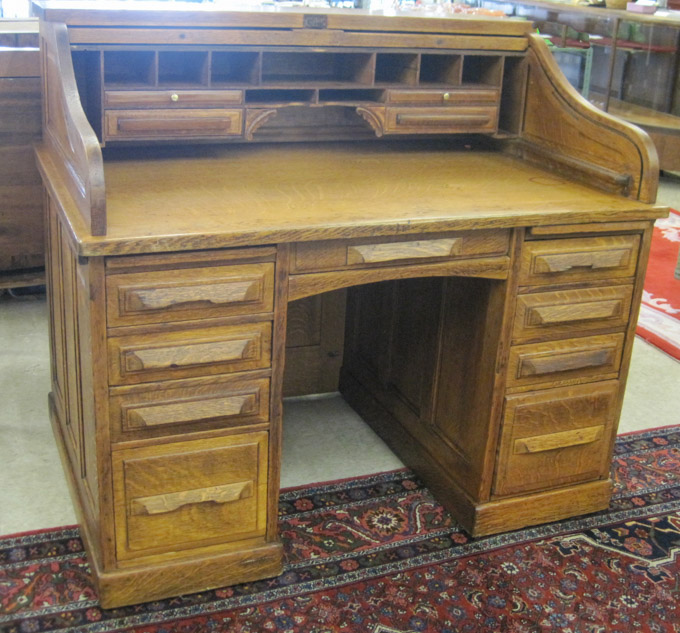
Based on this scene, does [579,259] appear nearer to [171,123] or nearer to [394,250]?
[394,250]

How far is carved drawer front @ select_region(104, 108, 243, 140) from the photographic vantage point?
2104 millimetres

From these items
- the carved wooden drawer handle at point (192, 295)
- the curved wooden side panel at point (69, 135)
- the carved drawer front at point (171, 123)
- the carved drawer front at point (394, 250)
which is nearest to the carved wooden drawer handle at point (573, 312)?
the carved drawer front at point (394, 250)

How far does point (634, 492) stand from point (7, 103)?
8.03ft

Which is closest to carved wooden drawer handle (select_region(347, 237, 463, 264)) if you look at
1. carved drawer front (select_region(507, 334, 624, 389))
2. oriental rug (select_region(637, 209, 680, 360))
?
carved drawer front (select_region(507, 334, 624, 389))

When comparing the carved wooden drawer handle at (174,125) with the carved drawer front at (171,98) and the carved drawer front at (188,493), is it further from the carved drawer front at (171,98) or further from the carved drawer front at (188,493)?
the carved drawer front at (188,493)

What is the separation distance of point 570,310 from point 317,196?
0.68 metres

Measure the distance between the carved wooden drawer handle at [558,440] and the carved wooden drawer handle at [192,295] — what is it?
843 millimetres

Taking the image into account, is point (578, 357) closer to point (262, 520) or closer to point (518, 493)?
point (518, 493)

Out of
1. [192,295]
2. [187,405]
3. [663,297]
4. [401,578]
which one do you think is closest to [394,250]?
[192,295]

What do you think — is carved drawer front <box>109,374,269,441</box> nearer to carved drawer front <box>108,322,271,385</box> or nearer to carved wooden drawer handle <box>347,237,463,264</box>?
carved drawer front <box>108,322,271,385</box>

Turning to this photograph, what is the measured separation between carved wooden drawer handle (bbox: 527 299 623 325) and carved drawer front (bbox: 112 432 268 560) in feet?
2.33

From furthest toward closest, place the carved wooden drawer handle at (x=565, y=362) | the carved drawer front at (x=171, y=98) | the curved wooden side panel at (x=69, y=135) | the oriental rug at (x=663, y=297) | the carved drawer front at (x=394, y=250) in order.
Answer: the oriental rug at (x=663, y=297) < the carved wooden drawer handle at (x=565, y=362) < the carved drawer front at (x=171, y=98) < the carved drawer front at (x=394, y=250) < the curved wooden side panel at (x=69, y=135)

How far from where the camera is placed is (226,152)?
2410 mm

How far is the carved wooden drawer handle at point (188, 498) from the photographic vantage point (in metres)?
1.94
